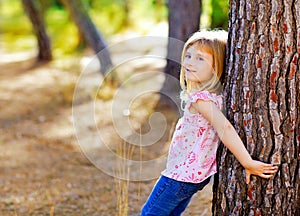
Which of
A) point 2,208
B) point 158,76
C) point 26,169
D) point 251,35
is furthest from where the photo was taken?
point 158,76

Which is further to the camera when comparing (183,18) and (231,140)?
(183,18)

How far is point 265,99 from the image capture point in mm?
2523

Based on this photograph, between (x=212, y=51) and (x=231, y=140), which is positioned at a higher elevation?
(x=212, y=51)

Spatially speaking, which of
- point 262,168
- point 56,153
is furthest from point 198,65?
Result: point 56,153

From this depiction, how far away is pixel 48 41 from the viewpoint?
408 inches

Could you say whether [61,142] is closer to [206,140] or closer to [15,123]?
[15,123]

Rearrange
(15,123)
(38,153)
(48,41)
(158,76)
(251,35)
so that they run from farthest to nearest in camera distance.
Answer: (48,41), (158,76), (15,123), (38,153), (251,35)

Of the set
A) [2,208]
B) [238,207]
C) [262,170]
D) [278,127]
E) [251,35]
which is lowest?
[2,208]

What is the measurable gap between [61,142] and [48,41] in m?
4.59

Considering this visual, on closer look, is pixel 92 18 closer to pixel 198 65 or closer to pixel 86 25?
pixel 86 25

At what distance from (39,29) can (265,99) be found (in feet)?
26.9

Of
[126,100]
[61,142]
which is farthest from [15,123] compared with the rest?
[126,100]

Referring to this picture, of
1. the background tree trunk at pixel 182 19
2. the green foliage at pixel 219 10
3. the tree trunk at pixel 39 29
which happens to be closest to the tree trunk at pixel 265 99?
the background tree trunk at pixel 182 19

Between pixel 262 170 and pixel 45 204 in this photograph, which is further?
pixel 45 204
